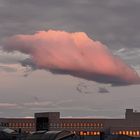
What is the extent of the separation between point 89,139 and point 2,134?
29523 mm

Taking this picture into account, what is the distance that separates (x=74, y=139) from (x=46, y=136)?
12.1 m

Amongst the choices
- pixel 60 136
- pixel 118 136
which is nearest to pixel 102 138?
pixel 118 136

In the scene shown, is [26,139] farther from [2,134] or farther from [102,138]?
[102,138]

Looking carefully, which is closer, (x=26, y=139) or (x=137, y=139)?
(x=26, y=139)

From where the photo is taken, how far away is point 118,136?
467 ft

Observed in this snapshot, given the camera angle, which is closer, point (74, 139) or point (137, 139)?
point (74, 139)

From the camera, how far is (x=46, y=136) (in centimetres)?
11906

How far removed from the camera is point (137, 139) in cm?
14188

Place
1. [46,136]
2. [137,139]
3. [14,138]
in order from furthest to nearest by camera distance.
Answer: [137,139] → [14,138] → [46,136]

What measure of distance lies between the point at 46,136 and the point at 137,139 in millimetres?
32252

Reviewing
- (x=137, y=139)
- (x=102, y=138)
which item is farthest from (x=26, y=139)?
(x=137, y=139)

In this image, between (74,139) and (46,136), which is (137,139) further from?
(46,136)

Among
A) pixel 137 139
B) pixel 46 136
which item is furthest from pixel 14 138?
pixel 137 139

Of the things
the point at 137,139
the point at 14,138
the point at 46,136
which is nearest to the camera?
the point at 46,136
